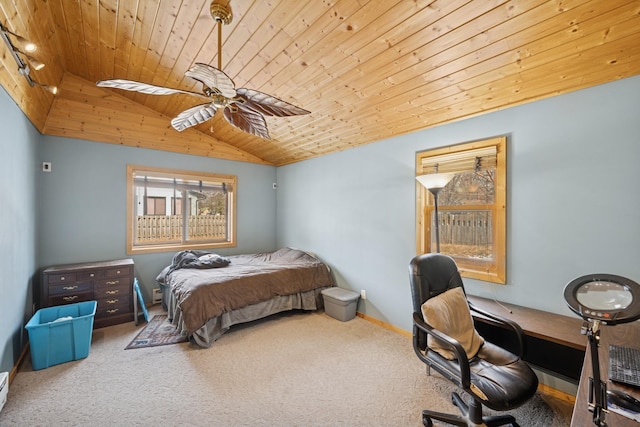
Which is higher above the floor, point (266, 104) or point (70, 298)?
point (266, 104)

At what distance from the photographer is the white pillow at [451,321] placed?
1.77 meters

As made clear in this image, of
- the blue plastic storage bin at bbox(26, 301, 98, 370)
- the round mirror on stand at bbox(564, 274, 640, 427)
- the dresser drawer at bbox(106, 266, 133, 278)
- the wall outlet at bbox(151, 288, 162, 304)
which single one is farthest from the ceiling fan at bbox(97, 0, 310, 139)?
the wall outlet at bbox(151, 288, 162, 304)

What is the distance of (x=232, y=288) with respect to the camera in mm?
3094

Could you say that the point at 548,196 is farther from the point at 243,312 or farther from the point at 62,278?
the point at 62,278

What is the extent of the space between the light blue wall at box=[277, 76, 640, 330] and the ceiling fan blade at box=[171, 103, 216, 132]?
211 centimetres

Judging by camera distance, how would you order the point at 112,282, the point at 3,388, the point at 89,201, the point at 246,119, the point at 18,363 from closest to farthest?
the point at 3,388 → the point at 246,119 → the point at 18,363 → the point at 112,282 → the point at 89,201

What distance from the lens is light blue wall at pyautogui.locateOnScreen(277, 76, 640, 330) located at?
1.83 meters

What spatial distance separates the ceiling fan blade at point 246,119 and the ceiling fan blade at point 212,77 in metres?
0.35

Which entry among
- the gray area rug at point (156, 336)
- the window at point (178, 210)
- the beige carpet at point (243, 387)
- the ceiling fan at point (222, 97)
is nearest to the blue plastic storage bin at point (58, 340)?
the beige carpet at point (243, 387)

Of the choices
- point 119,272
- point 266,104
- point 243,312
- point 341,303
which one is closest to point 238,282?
point 243,312

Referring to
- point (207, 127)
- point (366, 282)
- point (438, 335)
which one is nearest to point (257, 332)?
point (366, 282)

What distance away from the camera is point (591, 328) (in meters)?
0.86

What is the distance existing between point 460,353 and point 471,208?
1.62 metres

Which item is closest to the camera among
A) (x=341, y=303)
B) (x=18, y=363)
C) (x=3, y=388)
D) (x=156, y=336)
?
(x=3, y=388)
